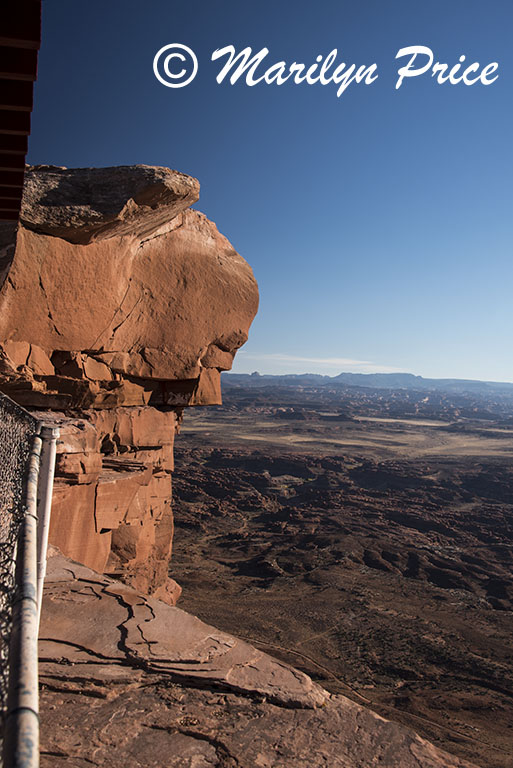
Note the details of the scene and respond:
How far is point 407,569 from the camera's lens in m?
19.2

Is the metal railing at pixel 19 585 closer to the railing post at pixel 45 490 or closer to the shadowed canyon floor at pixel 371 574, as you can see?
the railing post at pixel 45 490

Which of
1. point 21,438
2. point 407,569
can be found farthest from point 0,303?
point 407,569

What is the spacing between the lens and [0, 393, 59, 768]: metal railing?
92cm

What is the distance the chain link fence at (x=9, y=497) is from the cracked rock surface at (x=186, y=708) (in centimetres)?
102

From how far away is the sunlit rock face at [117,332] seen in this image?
5672 millimetres

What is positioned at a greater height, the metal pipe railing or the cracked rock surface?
the metal pipe railing

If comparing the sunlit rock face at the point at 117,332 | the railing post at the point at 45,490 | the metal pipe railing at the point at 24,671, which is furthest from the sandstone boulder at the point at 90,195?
the metal pipe railing at the point at 24,671

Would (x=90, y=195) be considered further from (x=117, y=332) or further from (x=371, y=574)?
(x=371, y=574)

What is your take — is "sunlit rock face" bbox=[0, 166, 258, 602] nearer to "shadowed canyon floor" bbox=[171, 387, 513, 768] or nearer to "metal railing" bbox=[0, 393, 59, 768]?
"metal railing" bbox=[0, 393, 59, 768]

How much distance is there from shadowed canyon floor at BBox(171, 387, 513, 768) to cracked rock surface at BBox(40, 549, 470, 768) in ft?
24.0

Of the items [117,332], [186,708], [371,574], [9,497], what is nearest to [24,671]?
[9,497]

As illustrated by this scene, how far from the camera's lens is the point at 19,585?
50.8 inches

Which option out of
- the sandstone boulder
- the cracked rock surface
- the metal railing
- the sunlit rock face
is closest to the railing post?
the metal railing

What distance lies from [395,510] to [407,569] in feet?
29.5
